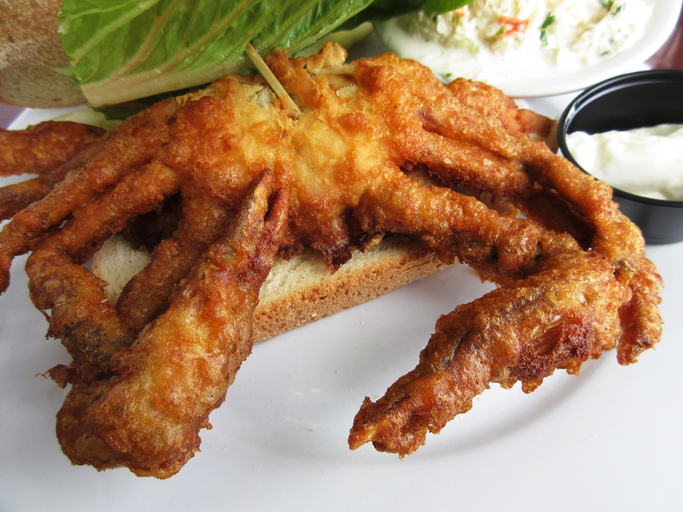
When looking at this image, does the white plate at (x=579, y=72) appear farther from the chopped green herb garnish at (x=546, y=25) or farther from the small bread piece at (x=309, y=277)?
the small bread piece at (x=309, y=277)

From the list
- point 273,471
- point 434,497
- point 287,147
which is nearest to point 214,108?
point 287,147

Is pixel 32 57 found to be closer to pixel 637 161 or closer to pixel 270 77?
pixel 270 77

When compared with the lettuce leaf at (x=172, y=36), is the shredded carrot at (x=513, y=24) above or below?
below

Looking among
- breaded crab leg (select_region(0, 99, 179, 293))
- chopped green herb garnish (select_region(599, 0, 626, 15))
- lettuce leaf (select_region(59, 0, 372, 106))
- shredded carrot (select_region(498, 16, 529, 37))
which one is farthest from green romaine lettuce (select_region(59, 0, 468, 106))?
chopped green herb garnish (select_region(599, 0, 626, 15))

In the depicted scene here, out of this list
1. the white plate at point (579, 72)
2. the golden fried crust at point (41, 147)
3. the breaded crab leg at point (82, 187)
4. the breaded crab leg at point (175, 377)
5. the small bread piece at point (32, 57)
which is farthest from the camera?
the white plate at point (579, 72)

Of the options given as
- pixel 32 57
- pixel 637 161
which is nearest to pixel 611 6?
pixel 637 161

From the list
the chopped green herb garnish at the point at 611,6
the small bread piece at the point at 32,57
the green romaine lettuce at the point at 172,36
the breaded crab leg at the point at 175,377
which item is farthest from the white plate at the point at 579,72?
the small bread piece at the point at 32,57
